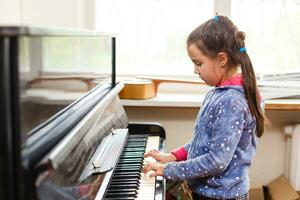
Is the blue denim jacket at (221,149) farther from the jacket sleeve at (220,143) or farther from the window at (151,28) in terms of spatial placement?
the window at (151,28)

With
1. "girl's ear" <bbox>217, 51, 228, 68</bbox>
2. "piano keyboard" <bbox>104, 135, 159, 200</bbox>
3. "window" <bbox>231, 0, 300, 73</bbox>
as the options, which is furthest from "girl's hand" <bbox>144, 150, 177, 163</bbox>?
"window" <bbox>231, 0, 300, 73</bbox>

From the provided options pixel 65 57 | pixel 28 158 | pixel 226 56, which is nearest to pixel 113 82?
pixel 226 56

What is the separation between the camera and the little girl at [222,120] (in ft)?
3.98

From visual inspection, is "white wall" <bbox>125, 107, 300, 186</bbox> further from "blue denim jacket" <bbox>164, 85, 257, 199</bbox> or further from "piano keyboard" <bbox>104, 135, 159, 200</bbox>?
"blue denim jacket" <bbox>164, 85, 257, 199</bbox>

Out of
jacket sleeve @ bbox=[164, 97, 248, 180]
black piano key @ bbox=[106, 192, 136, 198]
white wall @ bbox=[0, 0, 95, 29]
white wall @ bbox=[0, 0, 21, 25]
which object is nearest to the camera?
black piano key @ bbox=[106, 192, 136, 198]

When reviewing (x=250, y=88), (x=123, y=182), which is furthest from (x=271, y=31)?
(x=123, y=182)

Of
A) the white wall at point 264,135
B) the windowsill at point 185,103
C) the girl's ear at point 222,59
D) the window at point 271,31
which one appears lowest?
the white wall at point 264,135

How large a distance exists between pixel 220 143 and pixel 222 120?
7 cm

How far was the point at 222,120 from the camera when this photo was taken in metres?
1.21

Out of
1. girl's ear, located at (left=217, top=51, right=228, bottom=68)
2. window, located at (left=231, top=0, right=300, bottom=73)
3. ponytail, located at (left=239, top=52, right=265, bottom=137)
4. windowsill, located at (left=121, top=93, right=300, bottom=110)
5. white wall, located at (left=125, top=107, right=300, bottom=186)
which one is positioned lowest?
white wall, located at (left=125, top=107, right=300, bottom=186)

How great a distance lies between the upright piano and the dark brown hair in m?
0.34

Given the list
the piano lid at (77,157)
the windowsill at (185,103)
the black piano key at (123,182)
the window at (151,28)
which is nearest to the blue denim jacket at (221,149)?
the black piano key at (123,182)

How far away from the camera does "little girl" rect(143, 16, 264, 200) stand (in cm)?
121

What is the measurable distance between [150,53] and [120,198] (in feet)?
4.51
